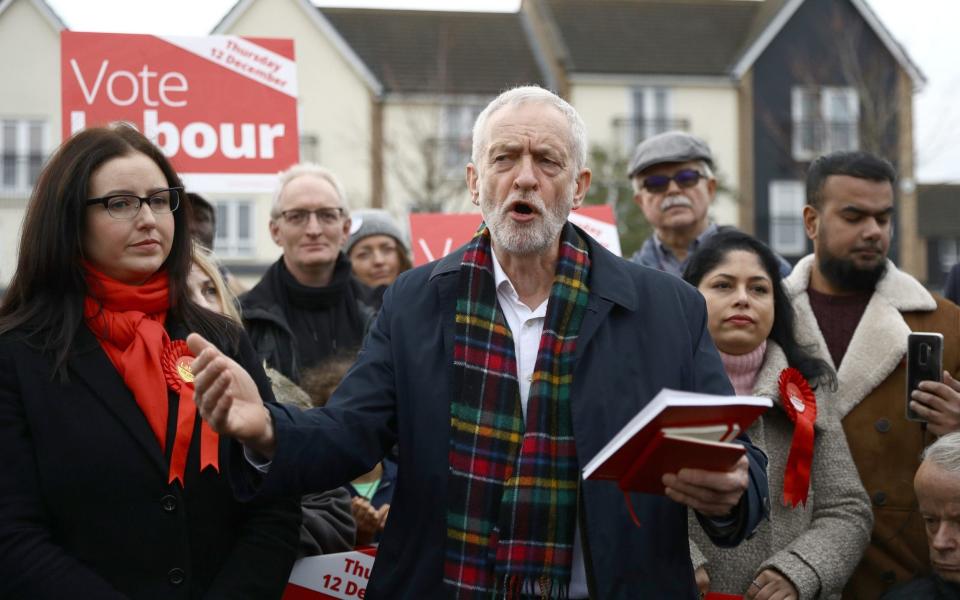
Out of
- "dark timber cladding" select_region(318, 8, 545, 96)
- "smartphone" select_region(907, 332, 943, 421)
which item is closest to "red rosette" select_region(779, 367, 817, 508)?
"smartphone" select_region(907, 332, 943, 421)

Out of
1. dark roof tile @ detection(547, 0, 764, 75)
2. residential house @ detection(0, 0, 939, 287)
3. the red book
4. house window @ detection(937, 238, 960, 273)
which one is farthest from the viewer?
house window @ detection(937, 238, 960, 273)

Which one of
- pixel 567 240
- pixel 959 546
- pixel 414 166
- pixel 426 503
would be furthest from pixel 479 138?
pixel 414 166

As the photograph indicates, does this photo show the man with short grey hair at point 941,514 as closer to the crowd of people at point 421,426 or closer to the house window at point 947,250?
the crowd of people at point 421,426

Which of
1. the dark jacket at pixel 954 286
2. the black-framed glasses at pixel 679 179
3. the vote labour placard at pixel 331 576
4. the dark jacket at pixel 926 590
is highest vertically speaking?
the black-framed glasses at pixel 679 179

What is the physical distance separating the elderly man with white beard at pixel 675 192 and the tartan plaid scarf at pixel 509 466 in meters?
2.83

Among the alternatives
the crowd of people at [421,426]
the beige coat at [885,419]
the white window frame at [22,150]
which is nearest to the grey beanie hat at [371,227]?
the beige coat at [885,419]

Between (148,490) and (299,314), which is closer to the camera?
(148,490)

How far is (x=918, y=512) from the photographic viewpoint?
4.20 m

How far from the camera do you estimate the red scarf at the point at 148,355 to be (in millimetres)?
3223

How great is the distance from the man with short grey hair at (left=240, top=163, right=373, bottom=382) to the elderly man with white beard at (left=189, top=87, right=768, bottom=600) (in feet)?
7.74

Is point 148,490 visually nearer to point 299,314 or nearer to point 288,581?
point 288,581

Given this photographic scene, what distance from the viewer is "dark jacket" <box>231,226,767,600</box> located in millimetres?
2939

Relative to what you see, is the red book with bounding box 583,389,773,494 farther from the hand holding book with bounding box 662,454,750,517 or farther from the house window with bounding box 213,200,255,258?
the house window with bounding box 213,200,255,258

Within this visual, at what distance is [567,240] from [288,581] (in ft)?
4.50
